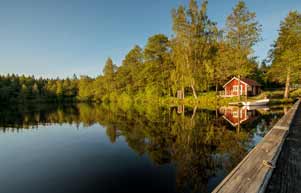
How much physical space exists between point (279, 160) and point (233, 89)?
34.4m

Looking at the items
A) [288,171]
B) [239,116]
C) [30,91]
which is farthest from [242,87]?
[30,91]

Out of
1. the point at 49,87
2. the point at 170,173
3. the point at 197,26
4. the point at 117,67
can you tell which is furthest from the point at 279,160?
the point at 49,87

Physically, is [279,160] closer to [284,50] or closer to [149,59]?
[284,50]

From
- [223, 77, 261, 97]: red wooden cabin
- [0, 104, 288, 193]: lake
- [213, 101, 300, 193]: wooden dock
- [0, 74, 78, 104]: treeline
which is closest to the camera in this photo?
[213, 101, 300, 193]: wooden dock

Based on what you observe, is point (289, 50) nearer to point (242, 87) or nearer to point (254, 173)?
point (242, 87)

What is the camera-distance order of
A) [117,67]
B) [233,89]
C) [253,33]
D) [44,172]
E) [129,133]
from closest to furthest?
1. [44,172]
2. [129,133]
3. [253,33]
4. [233,89]
5. [117,67]

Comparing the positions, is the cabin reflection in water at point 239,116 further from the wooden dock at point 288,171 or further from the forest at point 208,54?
the forest at point 208,54

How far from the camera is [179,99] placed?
126 feet

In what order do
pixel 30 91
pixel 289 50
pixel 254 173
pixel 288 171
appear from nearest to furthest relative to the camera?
1. pixel 254 173
2. pixel 288 171
3. pixel 289 50
4. pixel 30 91

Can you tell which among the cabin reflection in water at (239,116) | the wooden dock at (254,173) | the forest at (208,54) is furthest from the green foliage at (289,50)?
the wooden dock at (254,173)

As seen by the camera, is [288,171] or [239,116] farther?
[239,116]

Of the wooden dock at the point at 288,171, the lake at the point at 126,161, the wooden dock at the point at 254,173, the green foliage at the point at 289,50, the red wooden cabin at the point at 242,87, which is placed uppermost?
the green foliage at the point at 289,50

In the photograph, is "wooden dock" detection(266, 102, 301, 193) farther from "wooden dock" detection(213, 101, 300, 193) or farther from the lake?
the lake

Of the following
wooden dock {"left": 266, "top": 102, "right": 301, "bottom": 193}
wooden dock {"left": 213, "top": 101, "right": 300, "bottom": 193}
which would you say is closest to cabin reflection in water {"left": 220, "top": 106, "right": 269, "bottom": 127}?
wooden dock {"left": 266, "top": 102, "right": 301, "bottom": 193}
